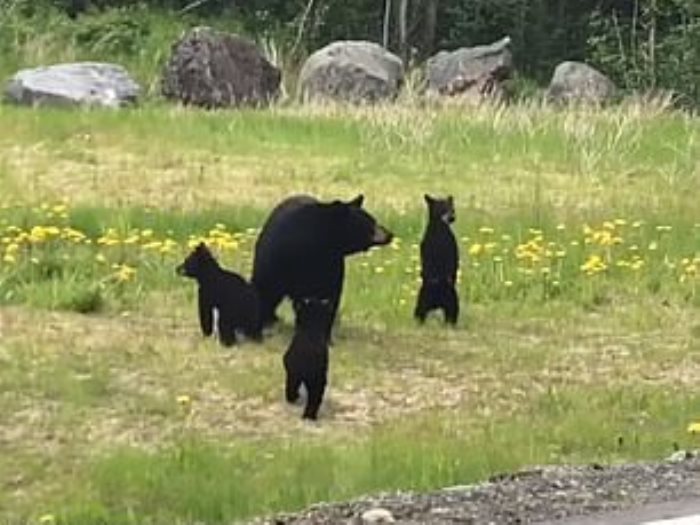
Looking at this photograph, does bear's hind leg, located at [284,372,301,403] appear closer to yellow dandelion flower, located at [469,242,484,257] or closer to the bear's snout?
the bear's snout

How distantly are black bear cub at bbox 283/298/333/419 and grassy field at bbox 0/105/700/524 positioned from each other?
0.40ft

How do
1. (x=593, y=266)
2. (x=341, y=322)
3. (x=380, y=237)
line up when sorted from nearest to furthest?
(x=380, y=237) < (x=341, y=322) < (x=593, y=266)

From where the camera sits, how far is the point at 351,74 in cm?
3209

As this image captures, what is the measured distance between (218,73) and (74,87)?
2556mm

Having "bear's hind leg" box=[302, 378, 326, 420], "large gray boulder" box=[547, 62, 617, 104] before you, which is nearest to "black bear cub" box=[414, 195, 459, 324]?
"bear's hind leg" box=[302, 378, 326, 420]

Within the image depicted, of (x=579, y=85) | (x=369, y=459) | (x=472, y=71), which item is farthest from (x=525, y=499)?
(x=579, y=85)

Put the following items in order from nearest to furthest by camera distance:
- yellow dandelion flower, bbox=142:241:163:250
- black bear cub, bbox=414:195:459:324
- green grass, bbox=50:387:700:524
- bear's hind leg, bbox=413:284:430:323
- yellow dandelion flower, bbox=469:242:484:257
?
1. green grass, bbox=50:387:700:524
2. black bear cub, bbox=414:195:459:324
3. bear's hind leg, bbox=413:284:430:323
4. yellow dandelion flower, bbox=142:241:163:250
5. yellow dandelion flower, bbox=469:242:484:257

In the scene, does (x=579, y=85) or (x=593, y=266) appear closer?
(x=593, y=266)

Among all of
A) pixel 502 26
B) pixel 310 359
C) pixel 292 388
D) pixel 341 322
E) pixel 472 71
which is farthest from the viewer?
pixel 502 26

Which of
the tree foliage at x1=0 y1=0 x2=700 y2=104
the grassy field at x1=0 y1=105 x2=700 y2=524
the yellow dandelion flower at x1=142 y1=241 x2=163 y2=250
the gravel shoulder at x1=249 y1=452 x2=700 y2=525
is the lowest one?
the grassy field at x1=0 y1=105 x2=700 y2=524

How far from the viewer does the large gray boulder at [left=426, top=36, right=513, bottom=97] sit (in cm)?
3425

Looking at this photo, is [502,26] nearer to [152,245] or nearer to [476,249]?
[476,249]

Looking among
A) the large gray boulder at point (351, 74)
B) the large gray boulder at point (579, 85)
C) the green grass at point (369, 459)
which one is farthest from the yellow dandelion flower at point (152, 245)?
the large gray boulder at point (579, 85)

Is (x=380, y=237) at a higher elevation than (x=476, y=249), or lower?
higher
